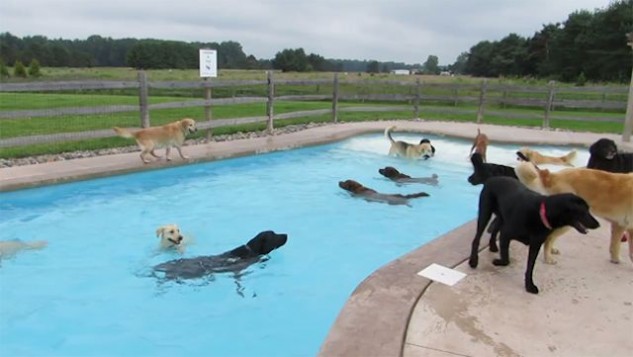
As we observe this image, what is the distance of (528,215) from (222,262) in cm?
274

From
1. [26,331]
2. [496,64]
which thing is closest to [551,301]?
[26,331]

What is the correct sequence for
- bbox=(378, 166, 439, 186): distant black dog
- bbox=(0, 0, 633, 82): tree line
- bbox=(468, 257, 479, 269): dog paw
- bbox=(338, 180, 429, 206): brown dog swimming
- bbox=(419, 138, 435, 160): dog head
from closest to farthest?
1. bbox=(468, 257, 479, 269): dog paw
2. bbox=(338, 180, 429, 206): brown dog swimming
3. bbox=(378, 166, 439, 186): distant black dog
4. bbox=(419, 138, 435, 160): dog head
5. bbox=(0, 0, 633, 82): tree line

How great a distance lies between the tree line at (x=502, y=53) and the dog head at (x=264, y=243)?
34243 millimetres

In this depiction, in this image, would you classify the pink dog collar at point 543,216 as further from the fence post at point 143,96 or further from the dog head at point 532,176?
the fence post at point 143,96

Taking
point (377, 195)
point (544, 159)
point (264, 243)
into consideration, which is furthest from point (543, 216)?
point (544, 159)

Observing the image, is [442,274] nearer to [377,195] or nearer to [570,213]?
[570,213]

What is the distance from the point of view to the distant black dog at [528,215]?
3.01 metres

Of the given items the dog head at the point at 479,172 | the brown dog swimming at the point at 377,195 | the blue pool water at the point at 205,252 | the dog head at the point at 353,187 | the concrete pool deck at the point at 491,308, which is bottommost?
the blue pool water at the point at 205,252

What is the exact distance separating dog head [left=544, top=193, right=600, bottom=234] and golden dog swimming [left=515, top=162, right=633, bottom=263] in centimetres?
75

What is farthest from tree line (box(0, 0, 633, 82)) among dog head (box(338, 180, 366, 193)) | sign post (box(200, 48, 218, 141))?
dog head (box(338, 180, 366, 193))

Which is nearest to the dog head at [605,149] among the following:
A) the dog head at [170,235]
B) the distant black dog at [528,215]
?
the distant black dog at [528,215]

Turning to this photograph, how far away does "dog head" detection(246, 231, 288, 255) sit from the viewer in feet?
15.7

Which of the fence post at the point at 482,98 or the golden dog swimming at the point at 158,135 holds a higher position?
the fence post at the point at 482,98

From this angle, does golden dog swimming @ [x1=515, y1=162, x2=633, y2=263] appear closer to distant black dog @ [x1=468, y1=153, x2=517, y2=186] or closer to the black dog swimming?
distant black dog @ [x1=468, y1=153, x2=517, y2=186]
